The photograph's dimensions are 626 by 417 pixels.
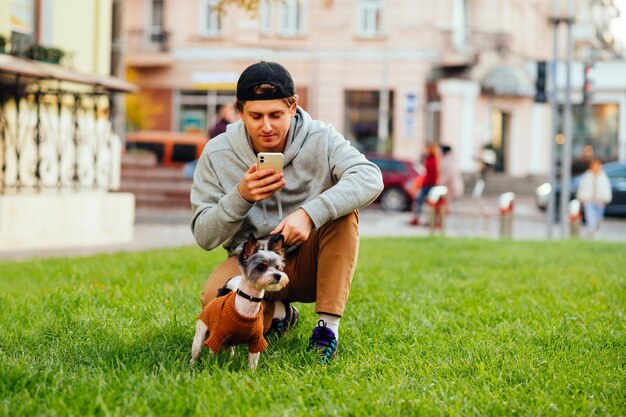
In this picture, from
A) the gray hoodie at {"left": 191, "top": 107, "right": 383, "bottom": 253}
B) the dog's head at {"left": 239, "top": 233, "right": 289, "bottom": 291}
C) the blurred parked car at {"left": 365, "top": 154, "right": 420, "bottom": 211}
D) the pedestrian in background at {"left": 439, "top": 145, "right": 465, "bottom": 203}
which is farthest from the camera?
the blurred parked car at {"left": 365, "top": 154, "right": 420, "bottom": 211}

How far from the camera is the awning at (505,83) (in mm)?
41156

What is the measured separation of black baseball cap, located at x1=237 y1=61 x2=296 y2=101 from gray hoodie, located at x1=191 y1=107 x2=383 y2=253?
0.38 metres

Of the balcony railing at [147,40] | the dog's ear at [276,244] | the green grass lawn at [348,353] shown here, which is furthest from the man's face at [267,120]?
the balcony railing at [147,40]

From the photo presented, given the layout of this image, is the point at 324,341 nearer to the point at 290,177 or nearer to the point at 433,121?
the point at 290,177

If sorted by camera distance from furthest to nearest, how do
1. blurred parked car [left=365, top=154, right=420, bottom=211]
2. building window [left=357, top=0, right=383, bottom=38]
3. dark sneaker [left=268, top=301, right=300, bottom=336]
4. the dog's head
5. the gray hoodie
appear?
1. building window [left=357, top=0, right=383, bottom=38]
2. blurred parked car [left=365, top=154, right=420, bottom=211]
3. dark sneaker [left=268, top=301, right=300, bottom=336]
4. the gray hoodie
5. the dog's head

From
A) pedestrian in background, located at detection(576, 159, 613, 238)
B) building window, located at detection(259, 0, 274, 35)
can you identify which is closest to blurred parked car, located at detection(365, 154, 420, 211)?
pedestrian in background, located at detection(576, 159, 613, 238)

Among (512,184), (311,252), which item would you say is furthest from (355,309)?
(512,184)

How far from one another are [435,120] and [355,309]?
34.6m

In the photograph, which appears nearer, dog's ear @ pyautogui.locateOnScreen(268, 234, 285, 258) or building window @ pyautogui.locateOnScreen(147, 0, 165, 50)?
dog's ear @ pyautogui.locateOnScreen(268, 234, 285, 258)

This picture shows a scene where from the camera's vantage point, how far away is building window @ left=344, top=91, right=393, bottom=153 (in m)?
40.3

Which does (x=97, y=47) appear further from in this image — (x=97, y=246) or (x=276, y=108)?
(x=276, y=108)

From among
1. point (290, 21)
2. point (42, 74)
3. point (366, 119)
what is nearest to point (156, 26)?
point (290, 21)

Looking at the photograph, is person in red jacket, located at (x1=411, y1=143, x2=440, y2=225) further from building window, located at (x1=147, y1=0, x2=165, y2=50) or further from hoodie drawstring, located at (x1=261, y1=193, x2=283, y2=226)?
building window, located at (x1=147, y1=0, x2=165, y2=50)

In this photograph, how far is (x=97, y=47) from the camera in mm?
16172
